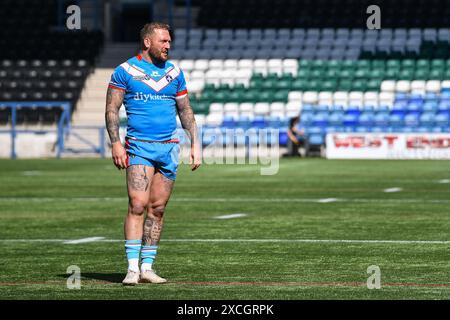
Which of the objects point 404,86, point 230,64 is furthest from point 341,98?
point 230,64

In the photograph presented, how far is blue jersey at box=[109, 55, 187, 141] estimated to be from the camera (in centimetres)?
1098

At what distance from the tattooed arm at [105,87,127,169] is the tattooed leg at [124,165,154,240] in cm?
13

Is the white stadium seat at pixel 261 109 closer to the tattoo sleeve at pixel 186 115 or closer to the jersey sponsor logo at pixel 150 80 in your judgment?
the tattoo sleeve at pixel 186 115

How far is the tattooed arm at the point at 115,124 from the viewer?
1082cm

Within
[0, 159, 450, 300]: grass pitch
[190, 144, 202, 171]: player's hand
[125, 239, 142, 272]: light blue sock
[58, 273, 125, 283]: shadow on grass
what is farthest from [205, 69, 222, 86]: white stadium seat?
[125, 239, 142, 272]: light blue sock

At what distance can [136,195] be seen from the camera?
1088 centimetres

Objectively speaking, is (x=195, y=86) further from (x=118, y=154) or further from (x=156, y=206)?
(x=118, y=154)

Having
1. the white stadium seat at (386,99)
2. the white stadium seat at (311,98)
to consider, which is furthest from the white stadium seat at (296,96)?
the white stadium seat at (386,99)

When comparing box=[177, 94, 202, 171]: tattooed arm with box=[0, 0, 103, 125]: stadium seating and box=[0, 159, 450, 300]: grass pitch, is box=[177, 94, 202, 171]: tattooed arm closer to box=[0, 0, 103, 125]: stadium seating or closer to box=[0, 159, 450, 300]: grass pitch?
box=[0, 159, 450, 300]: grass pitch

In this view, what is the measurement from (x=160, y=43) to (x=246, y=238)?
487 centimetres

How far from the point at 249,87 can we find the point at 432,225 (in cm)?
3337

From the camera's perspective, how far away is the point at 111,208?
20.4 meters

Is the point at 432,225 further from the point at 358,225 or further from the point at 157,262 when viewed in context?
the point at 157,262

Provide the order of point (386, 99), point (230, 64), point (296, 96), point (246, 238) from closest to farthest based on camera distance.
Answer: point (246, 238) < point (386, 99) < point (296, 96) < point (230, 64)
